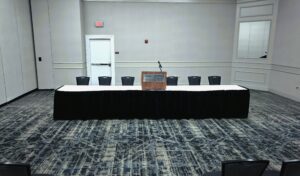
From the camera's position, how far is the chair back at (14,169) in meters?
1.50

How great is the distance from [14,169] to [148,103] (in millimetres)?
3557

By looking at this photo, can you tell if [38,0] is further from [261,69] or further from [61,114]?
[261,69]

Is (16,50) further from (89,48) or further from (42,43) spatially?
(89,48)

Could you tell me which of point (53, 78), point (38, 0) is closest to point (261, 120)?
point (53, 78)

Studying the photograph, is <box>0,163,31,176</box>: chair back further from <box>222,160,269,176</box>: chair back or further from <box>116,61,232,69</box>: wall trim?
<box>116,61,232,69</box>: wall trim

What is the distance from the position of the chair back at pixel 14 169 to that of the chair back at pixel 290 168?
1.76 m

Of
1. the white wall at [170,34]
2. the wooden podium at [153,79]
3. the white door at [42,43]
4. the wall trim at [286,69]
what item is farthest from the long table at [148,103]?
the white wall at [170,34]

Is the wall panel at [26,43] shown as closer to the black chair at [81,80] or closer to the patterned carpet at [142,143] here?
the patterned carpet at [142,143]

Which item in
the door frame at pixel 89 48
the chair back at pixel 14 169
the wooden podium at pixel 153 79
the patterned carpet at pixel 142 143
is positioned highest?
the door frame at pixel 89 48

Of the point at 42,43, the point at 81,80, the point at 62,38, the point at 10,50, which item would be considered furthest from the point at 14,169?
the point at 42,43

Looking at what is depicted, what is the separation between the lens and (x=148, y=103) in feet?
16.2

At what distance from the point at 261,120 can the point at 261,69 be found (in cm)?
361

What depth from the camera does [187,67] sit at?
8781mm

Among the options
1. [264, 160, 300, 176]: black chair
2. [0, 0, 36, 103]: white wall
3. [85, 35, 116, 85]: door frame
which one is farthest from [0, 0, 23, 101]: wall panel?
[264, 160, 300, 176]: black chair
